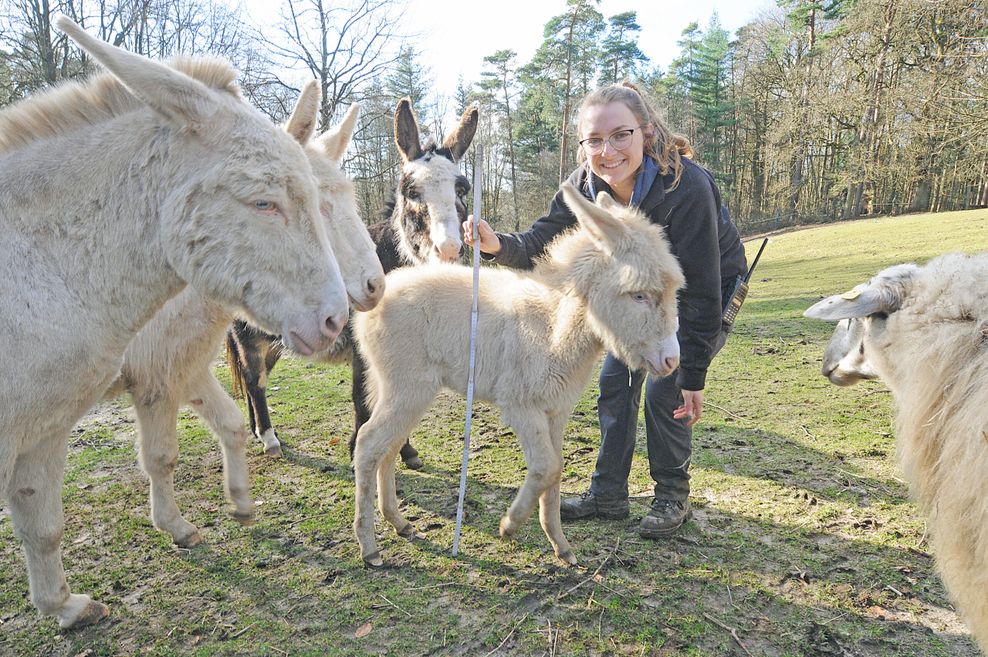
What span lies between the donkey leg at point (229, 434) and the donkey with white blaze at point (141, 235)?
133cm

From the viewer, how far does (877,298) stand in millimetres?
2982

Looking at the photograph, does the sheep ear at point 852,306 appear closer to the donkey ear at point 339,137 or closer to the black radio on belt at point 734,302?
the black radio on belt at point 734,302

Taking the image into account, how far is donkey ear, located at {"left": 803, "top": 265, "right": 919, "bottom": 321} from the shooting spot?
299 centimetres

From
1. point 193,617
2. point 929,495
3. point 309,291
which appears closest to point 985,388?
point 929,495

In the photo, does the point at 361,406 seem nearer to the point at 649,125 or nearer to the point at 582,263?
the point at 582,263

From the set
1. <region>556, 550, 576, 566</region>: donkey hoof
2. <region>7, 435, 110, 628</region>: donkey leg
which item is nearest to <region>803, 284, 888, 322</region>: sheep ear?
<region>556, 550, 576, 566</region>: donkey hoof

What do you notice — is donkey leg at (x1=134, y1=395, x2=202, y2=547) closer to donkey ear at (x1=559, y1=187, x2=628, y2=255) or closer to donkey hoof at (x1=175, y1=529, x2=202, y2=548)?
donkey hoof at (x1=175, y1=529, x2=202, y2=548)

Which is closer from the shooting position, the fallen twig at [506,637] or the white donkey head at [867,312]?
the fallen twig at [506,637]

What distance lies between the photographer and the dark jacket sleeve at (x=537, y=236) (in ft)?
12.9

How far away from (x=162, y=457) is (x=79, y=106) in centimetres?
209

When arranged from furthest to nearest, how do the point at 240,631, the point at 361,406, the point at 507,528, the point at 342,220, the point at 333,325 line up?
the point at 361,406 < the point at 507,528 < the point at 342,220 < the point at 240,631 < the point at 333,325

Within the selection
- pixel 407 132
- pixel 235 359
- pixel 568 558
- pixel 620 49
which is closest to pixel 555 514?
pixel 568 558

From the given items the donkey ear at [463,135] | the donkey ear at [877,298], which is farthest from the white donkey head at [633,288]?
the donkey ear at [463,135]

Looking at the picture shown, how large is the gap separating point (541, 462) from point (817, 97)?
1305 inches
